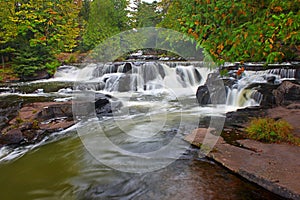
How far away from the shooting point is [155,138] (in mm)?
6266

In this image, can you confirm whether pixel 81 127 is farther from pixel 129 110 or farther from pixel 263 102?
pixel 263 102

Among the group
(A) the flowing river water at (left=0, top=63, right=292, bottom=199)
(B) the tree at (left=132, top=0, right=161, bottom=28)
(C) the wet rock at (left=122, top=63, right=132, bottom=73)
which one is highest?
(B) the tree at (left=132, top=0, right=161, bottom=28)

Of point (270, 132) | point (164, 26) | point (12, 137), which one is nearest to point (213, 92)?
point (164, 26)

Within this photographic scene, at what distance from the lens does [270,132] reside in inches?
211

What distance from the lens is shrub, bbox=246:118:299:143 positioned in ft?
17.0

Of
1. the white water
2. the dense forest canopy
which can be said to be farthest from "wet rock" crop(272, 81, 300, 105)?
the dense forest canopy

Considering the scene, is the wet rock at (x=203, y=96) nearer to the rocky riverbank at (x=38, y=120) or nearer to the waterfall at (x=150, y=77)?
the rocky riverbank at (x=38, y=120)

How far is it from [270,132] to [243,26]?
2.98 m

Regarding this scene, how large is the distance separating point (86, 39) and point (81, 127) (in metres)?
20.9

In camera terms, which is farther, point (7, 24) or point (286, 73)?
point (7, 24)

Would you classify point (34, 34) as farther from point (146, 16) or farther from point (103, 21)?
point (146, 16)

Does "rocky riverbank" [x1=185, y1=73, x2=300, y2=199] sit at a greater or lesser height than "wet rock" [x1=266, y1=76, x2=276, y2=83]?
lesser

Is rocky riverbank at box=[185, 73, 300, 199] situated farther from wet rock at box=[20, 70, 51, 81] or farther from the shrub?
wet rock at box=[20, 70, 51, 81]

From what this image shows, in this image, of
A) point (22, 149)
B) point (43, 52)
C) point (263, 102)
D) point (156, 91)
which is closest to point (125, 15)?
point (43, 52)
